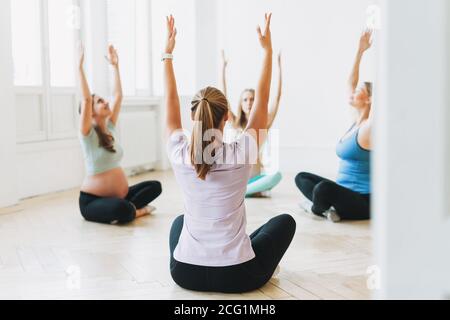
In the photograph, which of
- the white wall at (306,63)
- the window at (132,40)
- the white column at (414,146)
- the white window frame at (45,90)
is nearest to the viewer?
the white column at (414,146)

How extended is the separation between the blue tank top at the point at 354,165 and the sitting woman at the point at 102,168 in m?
1.46

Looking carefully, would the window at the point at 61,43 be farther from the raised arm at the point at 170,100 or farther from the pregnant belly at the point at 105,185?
the raised arm at the point at 170,100

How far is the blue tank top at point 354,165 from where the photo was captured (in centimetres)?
367

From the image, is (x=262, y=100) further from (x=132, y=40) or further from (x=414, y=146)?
(x=132, y=40)

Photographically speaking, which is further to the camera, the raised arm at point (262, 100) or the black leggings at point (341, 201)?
the black leggings at point (341, 201)

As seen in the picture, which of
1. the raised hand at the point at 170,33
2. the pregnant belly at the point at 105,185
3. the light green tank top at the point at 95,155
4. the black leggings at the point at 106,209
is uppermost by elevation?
the raised hand at the point at 170,33

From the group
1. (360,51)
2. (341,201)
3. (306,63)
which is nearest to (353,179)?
(341,201)

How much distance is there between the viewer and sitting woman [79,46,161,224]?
3.60 metres

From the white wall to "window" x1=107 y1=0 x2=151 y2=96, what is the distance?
3.12ft

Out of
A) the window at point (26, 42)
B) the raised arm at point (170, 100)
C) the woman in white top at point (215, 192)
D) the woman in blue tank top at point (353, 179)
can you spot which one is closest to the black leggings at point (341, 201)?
the woman in blue tank top at point (353, 179)

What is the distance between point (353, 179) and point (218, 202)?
1.93 m

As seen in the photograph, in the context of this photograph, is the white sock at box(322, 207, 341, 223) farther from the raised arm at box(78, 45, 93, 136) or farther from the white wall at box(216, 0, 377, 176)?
the white wall at box(216, 0, 377, 176)

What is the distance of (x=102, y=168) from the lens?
12.2ft
